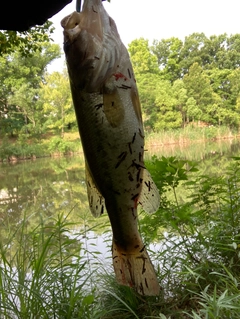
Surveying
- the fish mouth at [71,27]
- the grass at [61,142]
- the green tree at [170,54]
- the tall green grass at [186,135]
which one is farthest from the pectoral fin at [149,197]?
the green tree at [170,54]

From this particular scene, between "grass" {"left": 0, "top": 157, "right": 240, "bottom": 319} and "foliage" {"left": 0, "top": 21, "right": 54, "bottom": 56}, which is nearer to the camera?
"grass" {"left": 0, "top": 157, "right": 240, "bottom": 319}

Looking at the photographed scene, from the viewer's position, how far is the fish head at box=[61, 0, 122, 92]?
1.24 m

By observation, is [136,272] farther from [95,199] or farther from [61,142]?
[61,142]

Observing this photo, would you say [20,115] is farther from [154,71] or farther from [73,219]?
[73,219]

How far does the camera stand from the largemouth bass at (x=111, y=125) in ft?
4.14

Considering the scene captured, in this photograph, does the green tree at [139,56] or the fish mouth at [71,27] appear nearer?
the fish mouth at [71,27]

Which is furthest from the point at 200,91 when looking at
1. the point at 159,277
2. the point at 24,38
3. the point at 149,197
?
the point at 149,197

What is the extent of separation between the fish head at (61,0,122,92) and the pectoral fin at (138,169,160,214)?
0.50m

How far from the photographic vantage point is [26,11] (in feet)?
4.83

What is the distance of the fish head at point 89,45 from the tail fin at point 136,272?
79cm

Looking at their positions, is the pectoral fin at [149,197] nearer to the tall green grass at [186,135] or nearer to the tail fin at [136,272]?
the tail fin at [136,272]

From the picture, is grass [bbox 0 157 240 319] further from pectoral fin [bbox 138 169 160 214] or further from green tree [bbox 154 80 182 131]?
green tree [bbox 154 80 182 131]

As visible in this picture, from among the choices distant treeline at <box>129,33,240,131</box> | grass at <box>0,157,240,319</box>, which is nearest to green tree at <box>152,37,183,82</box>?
distant treeline at <box>129,33,240,131</box>

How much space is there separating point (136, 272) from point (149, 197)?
0.35 metres
